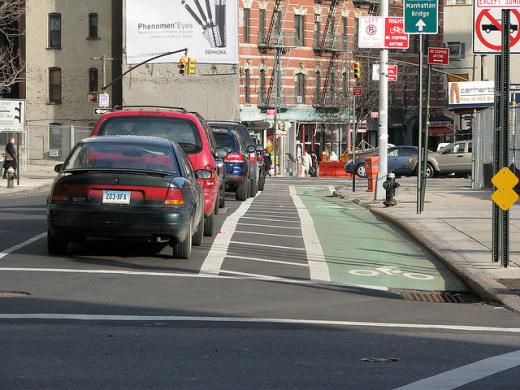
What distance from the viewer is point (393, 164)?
51.7m

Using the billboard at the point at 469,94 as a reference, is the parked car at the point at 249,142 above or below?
below

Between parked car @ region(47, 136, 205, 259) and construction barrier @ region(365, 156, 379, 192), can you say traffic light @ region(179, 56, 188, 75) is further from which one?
parked car @ region(47, 136, 205, 259)

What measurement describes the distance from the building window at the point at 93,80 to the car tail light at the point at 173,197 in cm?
5845

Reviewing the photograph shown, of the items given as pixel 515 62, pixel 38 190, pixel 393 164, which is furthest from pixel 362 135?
pixel 38 190

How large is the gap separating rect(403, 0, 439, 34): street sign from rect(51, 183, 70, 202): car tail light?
1118 cm

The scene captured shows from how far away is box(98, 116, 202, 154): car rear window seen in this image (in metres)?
16.8

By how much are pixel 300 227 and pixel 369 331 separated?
11.0m

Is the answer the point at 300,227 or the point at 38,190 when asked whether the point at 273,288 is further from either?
the point at 38,190

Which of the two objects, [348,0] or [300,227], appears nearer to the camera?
[300,227]

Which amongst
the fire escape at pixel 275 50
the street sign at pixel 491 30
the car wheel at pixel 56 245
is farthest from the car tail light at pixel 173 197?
the fire escape at pixel 275 50

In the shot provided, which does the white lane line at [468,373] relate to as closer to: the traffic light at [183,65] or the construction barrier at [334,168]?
the traffic light at [183,65]

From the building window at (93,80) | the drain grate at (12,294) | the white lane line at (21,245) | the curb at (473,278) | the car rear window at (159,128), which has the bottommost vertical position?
the curb at (473,278)

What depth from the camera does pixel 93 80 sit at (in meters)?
71.1

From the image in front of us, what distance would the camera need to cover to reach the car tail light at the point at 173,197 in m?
13.5
